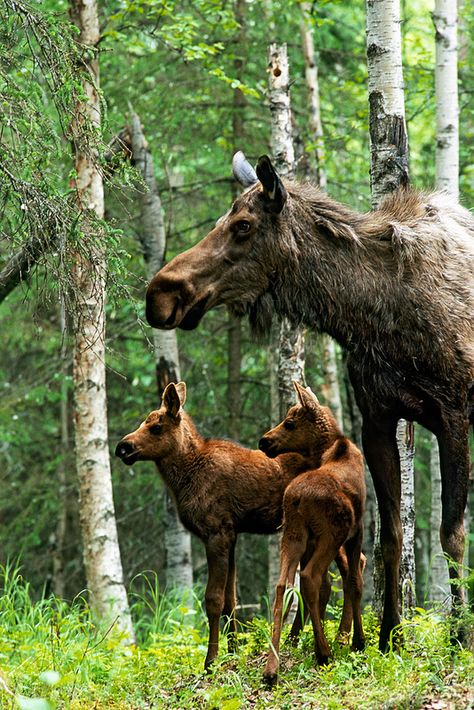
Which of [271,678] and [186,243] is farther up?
[186,243]

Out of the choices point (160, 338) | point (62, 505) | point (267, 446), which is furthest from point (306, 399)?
point (62, 505)

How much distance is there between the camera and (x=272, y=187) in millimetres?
6176

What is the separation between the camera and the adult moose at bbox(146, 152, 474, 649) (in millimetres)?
5898

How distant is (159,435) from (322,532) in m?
1.70

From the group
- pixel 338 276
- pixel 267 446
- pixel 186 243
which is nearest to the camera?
pixel 338 276

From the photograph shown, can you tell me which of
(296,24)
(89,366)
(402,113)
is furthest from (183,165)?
(402,113)

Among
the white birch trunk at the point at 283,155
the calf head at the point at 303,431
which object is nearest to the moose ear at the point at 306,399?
the calf head at the point at 303,431

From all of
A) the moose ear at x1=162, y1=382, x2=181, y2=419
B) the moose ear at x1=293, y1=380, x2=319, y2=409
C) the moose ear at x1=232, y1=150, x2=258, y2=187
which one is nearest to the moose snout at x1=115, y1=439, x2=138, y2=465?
the moose ear at x1=162, y1=382, x2=181, y2=419

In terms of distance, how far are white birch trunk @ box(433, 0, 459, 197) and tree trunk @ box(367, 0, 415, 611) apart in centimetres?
445

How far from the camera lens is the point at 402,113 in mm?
7445

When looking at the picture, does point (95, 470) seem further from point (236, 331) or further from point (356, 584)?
point (236, 331)

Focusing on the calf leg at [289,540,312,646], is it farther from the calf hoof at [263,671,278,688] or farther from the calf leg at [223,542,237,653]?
the calf hoof at [263,671,278,688]

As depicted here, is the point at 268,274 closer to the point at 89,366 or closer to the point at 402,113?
the point at 402,113

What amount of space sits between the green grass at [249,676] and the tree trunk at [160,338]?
4.83 metres
